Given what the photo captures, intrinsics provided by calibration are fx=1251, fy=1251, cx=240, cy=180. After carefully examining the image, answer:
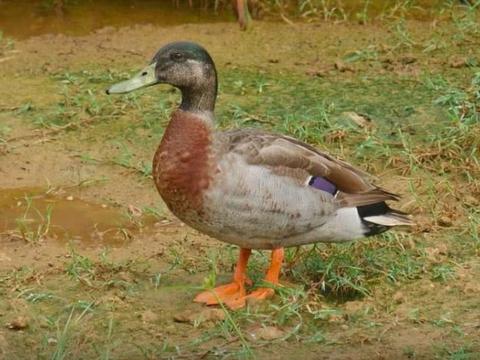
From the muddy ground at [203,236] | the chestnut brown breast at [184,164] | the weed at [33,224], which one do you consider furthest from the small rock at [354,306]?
the weed at [33,224]

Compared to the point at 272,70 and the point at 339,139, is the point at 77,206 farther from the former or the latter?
the point at 272,70

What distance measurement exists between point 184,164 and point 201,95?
0.40 metres

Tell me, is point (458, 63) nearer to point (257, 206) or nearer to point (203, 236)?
point (203, 236)

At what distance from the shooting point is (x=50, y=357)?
495cm

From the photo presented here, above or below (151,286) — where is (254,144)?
above

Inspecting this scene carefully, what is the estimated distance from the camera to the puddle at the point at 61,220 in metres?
6.24

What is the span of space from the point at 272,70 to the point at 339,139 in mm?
1306

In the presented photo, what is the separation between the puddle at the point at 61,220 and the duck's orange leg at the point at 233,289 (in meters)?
0.82

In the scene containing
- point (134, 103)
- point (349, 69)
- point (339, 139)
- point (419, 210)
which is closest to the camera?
point (419, 210)

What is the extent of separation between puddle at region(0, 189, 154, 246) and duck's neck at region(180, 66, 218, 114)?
1.01 m

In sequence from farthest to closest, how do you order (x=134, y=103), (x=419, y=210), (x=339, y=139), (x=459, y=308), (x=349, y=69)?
(x=349, y=69) < (x=134, y=103) < (x=339, y=139) < (x=419, y=210) < (x=459, y=308)

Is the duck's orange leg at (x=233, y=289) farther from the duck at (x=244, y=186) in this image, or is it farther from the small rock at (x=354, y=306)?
the small rock at (x=354, y=306)

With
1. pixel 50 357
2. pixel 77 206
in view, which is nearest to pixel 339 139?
pixel 77 206

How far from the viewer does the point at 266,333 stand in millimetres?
5145
